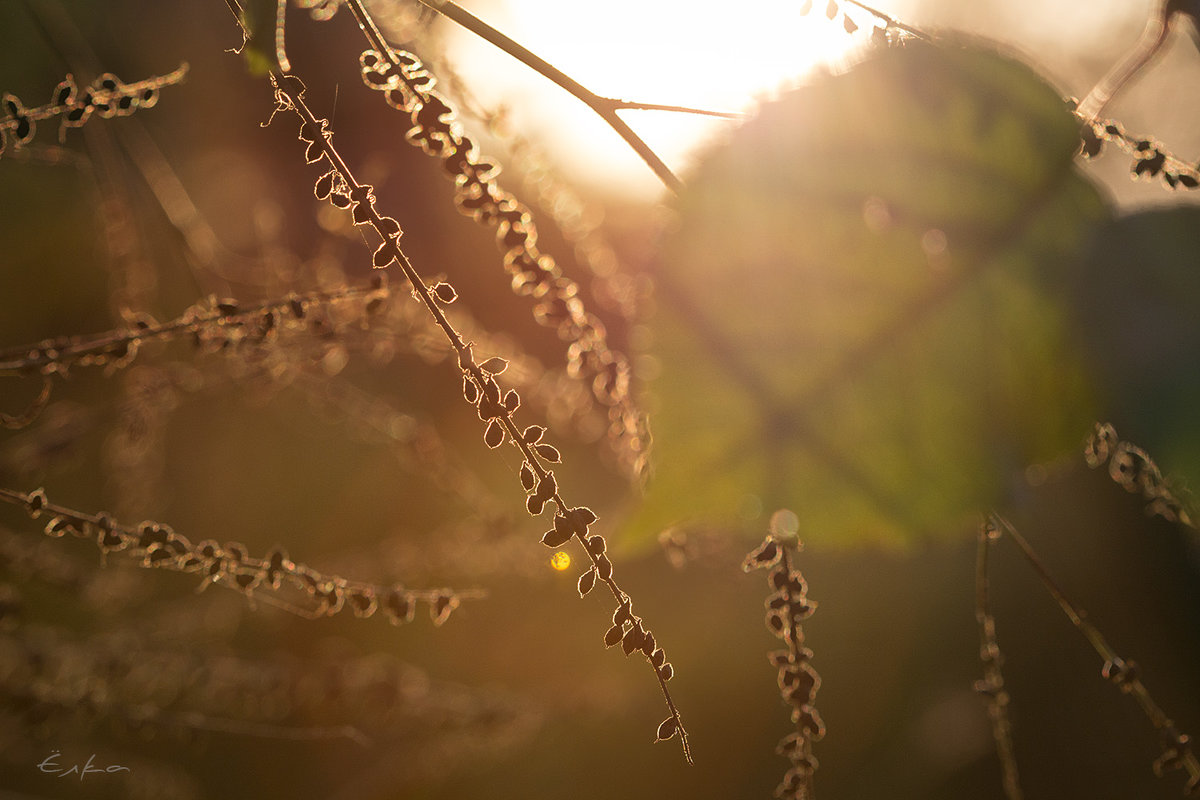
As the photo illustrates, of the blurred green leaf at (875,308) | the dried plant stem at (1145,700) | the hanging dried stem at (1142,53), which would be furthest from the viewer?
the dried plant stem at (1145,700)

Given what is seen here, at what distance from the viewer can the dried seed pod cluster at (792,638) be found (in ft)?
1.52

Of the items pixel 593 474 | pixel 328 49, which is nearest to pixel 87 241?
pixel 328 49

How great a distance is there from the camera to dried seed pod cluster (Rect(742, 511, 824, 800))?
46 cm

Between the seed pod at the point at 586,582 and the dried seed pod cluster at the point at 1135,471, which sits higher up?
the dried seed pod cluster at the point at 1135,471

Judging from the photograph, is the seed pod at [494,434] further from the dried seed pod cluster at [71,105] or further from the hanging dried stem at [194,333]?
the dried seed pod cluster at [71,105]

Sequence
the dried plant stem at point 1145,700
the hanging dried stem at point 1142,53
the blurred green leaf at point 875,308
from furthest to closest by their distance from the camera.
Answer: the dried plant stem at point 1145,700, the hanging dried stem at point 1142,53, the blurred green leaf at point 875,308

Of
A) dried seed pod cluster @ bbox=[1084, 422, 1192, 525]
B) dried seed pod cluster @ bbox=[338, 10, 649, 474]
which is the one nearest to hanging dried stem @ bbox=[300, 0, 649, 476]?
dried seed pod cluster @ bbox=[338, 10, 649, 474]

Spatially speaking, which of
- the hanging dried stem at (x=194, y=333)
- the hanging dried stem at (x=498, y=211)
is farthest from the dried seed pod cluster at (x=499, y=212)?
the hanging dried stem at (x=194, y=333)

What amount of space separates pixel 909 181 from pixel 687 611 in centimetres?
176

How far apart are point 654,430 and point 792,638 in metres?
0.24

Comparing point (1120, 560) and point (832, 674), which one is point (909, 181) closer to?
point (832, 674)

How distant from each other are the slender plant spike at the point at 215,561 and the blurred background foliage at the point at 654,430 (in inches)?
6.2

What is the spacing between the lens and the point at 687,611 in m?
1.99

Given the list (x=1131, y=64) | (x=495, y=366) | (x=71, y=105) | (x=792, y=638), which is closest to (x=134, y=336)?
(x=71, y=105)
